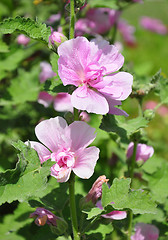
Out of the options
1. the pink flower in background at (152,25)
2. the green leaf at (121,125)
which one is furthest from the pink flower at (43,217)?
the pink flower in background at (152,25)

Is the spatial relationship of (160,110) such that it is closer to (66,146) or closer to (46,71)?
(46,71)

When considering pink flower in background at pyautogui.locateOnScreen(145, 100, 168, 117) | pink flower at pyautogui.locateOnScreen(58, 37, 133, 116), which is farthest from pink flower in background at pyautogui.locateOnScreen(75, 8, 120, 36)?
pink flower in background at pyautogui.locateOnScreen(145, 100, 168, 117)

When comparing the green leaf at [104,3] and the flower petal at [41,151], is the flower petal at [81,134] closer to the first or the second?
the flower petal at [41,151]

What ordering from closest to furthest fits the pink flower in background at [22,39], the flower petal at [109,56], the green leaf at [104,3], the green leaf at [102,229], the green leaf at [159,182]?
the flower petal at [109,56] → the green leaf at [102,229] → the green leaf at [159,182] → the green leaf at [104,3] → the pink flower in background at [22,39]

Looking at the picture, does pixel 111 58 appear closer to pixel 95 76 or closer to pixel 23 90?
pixel 95 76

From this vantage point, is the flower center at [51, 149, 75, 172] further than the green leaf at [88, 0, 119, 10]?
No

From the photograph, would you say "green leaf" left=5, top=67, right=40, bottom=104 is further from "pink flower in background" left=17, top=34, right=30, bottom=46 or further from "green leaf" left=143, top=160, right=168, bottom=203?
"green leaf" left=143, top=160, right=168, bottom=203

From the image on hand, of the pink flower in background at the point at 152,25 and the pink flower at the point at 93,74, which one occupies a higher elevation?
the pink flower at the point at 93,74

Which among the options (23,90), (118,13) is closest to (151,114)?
(23,90)
